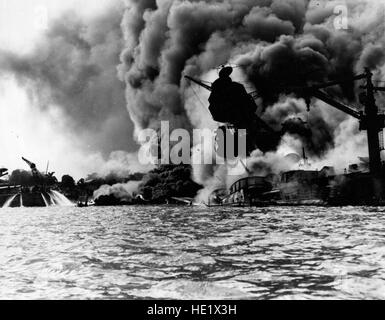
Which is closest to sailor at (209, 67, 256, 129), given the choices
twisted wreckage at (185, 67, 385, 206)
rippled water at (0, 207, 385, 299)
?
twisted wreckage at (185, 67, 385, 206)

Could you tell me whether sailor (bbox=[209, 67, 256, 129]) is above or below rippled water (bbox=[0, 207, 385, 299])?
above

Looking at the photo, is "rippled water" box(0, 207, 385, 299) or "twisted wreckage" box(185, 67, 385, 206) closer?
"rippled water" box(0, 207, 385, 299)

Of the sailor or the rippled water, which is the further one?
the sailor

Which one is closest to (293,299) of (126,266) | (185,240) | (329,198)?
(126,266)

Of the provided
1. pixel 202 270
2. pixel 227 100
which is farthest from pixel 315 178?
pixel 202 270

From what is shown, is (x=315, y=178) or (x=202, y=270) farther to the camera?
(x=315, y=178)

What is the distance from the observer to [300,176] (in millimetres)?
68188

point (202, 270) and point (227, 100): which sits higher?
point (227, 100)

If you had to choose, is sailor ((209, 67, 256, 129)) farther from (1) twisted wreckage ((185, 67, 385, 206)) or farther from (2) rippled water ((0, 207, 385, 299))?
(2) rippled water ((0, 207, 385, 299))

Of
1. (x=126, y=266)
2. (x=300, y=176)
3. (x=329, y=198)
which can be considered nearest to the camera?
(x=126, y=266)

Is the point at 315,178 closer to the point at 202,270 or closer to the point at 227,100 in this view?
the point at 227,100
